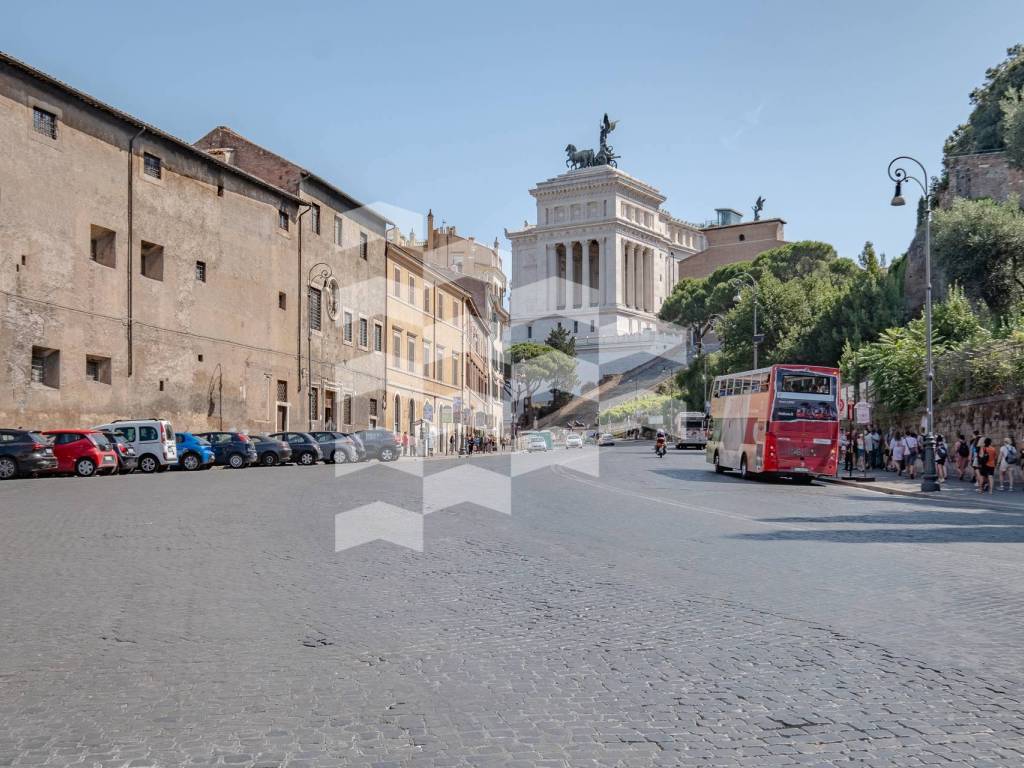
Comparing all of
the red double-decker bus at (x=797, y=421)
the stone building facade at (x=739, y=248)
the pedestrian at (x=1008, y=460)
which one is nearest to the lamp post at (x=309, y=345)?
the red double-decker bus at (x=797, y=421)

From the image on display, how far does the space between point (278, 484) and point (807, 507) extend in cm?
1251

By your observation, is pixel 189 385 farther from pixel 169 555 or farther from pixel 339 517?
pixel 169 555

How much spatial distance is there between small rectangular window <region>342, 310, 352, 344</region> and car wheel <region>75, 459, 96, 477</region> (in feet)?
83.3

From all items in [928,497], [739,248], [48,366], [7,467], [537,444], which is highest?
[739,248]

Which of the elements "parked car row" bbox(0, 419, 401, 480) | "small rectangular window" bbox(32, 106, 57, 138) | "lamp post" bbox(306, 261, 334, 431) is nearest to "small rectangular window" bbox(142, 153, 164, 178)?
"small rectangular window" bbox(32, 106, 57, 138)

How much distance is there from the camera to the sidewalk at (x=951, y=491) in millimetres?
23691

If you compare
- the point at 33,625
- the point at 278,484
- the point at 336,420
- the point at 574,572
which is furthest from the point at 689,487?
the point at 336,420

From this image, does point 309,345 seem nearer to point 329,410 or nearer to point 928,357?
point 329,410

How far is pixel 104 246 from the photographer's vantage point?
3850 centimetres

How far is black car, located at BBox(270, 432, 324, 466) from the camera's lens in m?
43.0

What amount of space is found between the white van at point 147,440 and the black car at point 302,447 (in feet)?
26.7

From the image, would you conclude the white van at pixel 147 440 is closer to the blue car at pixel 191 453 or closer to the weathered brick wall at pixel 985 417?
the blue car at pixel 191 453

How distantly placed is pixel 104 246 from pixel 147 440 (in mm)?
8406

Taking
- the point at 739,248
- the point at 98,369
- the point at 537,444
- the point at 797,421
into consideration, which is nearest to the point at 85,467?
the point at 98,369
